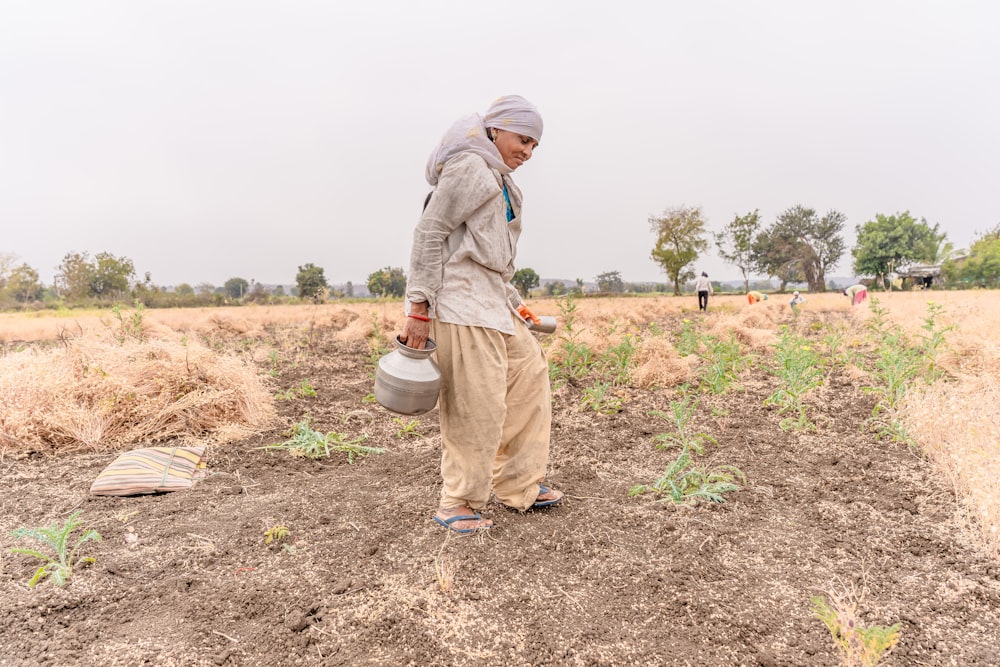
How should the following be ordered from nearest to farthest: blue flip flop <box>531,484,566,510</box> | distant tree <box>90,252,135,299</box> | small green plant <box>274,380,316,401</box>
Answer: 1. blue flip flop <box>531,484,566,510</box>
2. small green plant <box>274,380,316,401</box>
3. distant tree <box>90,252,135,299</box>

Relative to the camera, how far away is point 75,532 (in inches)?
88.8

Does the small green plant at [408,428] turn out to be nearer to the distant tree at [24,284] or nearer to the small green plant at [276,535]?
the small green plant at [276,535]

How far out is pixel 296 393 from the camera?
15.9 feet

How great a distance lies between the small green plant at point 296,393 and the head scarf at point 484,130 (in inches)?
123

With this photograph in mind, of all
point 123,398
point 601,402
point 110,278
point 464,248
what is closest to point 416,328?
point 464,248

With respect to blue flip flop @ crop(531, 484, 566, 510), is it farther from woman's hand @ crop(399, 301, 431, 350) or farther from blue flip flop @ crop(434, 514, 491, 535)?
woman's hand @ crop(399, 301, 431, 350)

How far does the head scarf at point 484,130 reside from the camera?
81.8 inches

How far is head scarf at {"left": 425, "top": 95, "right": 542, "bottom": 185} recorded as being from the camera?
2.08 metres

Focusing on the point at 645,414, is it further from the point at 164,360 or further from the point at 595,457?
the point at 164,360

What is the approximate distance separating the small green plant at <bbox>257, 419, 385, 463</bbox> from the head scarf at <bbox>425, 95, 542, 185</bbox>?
1.90 metres

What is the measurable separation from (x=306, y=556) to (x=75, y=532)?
1.02 metres

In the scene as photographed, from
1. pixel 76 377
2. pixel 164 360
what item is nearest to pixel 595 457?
pixel 164 360

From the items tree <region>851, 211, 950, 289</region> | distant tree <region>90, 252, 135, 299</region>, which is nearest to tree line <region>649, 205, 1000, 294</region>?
tree <region>851, 211, 950, 289</region>

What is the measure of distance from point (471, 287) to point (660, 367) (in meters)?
3.15
